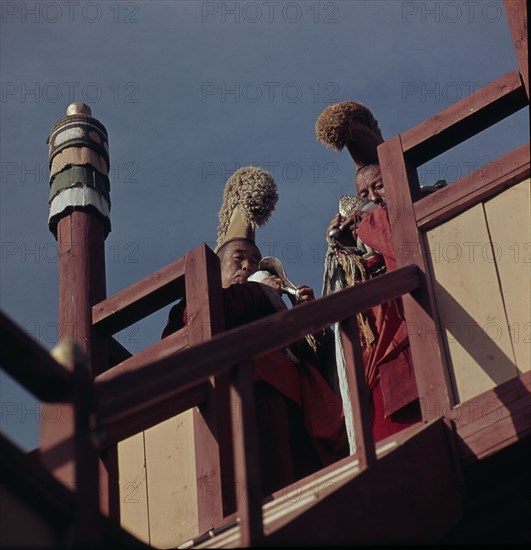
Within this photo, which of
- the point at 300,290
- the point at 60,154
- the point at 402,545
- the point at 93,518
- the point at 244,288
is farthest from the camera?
the point at 60,154

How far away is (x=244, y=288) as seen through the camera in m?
5.93

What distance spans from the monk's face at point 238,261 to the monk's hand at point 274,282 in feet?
0.83

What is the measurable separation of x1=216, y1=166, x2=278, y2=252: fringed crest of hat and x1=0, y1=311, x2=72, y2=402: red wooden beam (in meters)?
4.03

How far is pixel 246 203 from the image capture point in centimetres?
718

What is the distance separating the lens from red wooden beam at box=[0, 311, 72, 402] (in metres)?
2.92

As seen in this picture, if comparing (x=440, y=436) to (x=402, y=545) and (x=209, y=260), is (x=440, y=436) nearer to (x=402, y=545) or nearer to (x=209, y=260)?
(x=402, y=545)

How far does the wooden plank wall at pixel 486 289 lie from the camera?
4.41 meters

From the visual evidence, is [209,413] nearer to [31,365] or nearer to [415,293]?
[415,293]

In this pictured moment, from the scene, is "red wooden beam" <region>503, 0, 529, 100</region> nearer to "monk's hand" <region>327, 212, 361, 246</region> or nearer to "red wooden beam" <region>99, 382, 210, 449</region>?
"monk's hand" <region>327, 212, 361, 246</region>

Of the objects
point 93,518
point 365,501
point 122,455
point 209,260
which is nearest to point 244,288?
point 209,260

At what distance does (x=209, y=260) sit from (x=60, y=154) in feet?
6.31

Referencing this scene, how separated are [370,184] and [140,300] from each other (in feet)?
4.57

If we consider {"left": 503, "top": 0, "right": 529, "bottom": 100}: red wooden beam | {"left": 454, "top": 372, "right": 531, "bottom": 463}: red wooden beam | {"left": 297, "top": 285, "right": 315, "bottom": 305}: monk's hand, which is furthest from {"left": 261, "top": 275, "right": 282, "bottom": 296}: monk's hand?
{"left": 454, "top": 372, "right": 531, "bottom": 463}: red wooden beam

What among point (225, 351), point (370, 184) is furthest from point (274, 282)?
point (225, 351)
